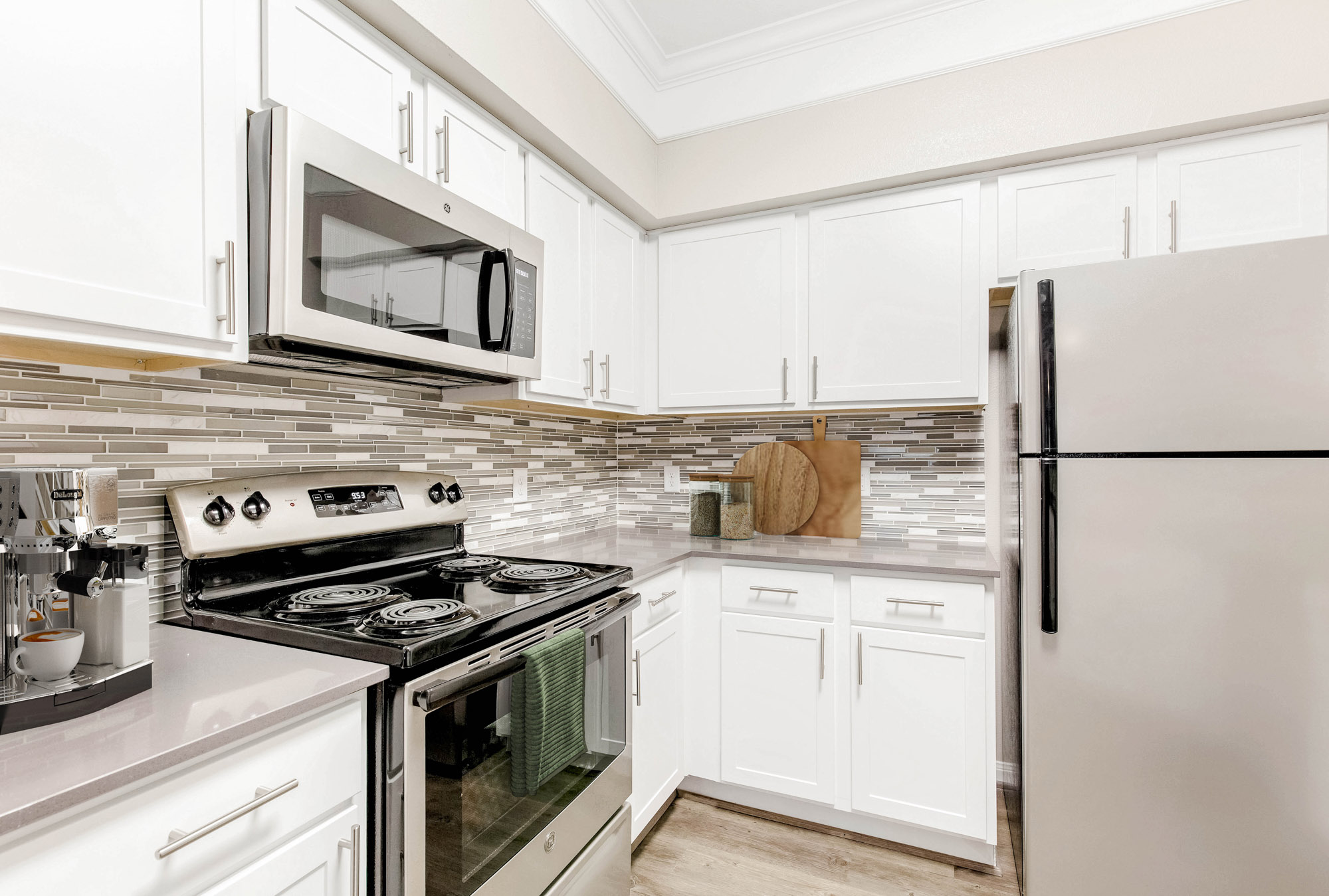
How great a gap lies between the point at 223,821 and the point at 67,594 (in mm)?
403

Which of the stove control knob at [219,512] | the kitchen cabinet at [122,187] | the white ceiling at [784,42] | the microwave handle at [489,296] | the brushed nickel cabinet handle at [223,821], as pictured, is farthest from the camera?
the white ceiling at [784,42]

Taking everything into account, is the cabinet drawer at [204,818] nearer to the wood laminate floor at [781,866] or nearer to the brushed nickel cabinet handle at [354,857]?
the brushed nickel cabinet handle at [354,857]

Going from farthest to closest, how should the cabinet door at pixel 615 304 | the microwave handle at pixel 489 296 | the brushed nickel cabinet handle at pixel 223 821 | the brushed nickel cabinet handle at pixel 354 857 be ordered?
1. the cabinet door at pixel 615 304
2. the microwave handle at pixel 489 296
3. the brushed nickel cabinet handle at pixel 354 857
4. the brushed nickel cabinet handle at pixel 223 821

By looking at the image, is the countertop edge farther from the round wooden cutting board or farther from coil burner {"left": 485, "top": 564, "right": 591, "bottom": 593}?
the round wooden cutting board

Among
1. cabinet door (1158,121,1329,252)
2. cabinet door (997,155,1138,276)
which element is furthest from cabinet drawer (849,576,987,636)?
cabinet door (1158,121,1329,252)

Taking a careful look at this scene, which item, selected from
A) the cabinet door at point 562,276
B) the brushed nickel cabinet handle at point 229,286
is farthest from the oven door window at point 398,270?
the cabinet door at point 562,276

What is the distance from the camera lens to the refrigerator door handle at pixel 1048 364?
163 centimetres

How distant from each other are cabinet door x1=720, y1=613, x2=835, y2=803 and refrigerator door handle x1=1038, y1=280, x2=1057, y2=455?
859mm

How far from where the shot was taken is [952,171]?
2090 mm

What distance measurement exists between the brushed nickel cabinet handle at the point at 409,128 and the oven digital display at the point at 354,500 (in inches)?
31.2

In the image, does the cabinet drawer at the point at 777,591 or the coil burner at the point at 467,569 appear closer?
the coil burner at the point at 467,569

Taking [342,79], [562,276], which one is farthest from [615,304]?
[342,79]

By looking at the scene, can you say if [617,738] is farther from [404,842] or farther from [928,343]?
[928,343]

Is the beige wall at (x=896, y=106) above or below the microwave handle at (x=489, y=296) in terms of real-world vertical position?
above
